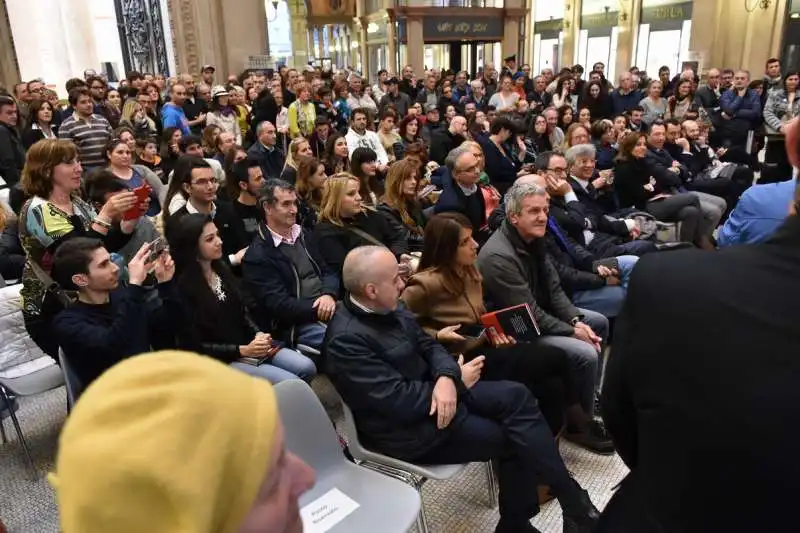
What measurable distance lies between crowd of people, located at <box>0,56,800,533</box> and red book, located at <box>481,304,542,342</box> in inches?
2.2

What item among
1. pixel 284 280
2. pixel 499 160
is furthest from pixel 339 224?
pixel 499 160

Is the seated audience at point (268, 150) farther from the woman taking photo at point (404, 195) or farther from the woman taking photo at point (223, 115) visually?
the woman taking photo at point (404, 195)

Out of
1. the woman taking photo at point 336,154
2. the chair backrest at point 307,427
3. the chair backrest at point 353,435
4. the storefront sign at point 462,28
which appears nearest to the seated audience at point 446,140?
the woman taking photo at point 336,154

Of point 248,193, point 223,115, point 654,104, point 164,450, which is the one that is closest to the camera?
point 164,450

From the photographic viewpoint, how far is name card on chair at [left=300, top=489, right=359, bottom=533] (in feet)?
6.54

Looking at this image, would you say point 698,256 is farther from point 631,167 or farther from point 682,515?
point 631,167

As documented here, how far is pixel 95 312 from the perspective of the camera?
2.68 m

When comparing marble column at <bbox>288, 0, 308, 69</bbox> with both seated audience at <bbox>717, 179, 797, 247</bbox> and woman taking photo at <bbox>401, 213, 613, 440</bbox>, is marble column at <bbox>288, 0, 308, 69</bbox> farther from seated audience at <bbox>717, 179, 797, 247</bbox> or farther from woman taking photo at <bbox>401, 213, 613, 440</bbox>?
seated audience at <bbox>717, 179, 797, 247</bbox>

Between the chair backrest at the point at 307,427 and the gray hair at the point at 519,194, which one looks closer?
the chair backrest at the point at 307,427

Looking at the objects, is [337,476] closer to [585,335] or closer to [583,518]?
[583,518]

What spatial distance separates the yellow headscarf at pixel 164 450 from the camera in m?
0.67

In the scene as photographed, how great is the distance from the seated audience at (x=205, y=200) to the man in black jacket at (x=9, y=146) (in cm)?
277

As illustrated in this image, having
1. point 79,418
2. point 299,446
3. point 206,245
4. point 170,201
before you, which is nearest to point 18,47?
point 170,201

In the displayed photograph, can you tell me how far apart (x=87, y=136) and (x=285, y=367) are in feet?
13.6
